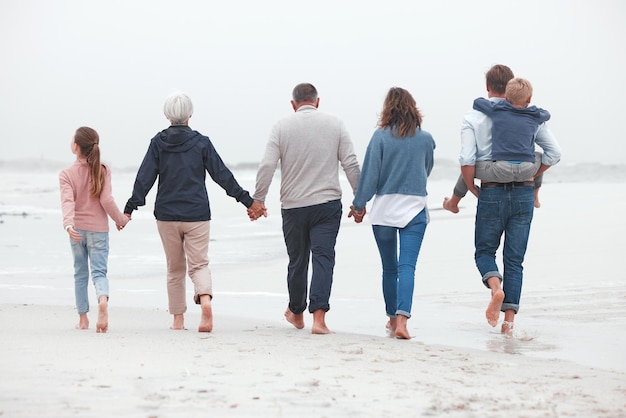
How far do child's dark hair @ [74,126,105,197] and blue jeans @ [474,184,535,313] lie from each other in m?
2.83

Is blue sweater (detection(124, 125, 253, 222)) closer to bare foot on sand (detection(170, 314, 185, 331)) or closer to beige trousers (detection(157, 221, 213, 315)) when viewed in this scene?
beige trousers (detection(157, 221, 213, 315))

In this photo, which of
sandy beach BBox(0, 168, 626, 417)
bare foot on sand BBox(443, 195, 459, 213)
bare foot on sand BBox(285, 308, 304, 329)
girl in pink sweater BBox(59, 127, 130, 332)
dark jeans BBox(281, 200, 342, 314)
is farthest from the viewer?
bare foot on sand BBox(443, 195, 459, 213)

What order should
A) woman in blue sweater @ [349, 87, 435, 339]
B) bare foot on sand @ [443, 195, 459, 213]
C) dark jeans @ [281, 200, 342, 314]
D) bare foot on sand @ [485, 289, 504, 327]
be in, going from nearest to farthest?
bare foot on sand @ [485, 289, 504, 327] < woman in blue sweater @ [349, 87, 435, 339] < dark jeans @ [281, 200, 342, 314] < bare foot on sand @ [443, 195, 459, 213]

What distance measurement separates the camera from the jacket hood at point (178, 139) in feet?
22.3

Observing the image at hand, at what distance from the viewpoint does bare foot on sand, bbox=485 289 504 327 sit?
266 inches

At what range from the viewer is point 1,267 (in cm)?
1174

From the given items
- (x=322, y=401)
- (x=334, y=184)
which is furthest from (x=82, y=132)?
(x=322, y=401)

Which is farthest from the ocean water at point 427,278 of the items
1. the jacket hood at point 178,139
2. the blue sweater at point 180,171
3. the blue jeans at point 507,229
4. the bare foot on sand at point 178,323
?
the jacket hood at point 178,139

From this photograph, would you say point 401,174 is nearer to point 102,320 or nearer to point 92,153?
point 92,153

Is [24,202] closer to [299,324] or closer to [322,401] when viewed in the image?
[299,324]

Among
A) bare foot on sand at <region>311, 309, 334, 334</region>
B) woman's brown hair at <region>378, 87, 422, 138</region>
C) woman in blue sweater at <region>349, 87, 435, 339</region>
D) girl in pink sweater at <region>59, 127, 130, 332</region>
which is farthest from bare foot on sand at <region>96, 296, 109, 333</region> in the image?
woman's brown hair at <region>378, 87, 422, 138</region>

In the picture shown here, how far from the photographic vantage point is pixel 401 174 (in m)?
6.88

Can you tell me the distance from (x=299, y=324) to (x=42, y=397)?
3031 millimetres

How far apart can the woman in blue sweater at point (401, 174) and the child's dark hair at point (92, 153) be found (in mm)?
1887
